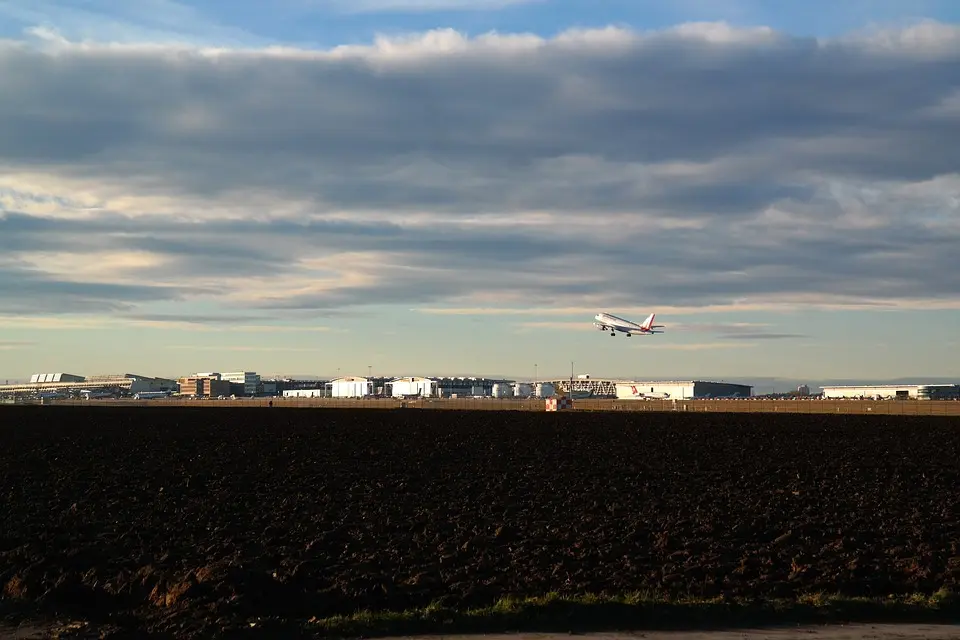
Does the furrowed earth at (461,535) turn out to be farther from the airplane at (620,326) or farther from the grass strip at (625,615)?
the airplane at (620,326)

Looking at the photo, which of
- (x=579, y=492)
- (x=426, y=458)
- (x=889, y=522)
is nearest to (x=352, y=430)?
(x=426, y=458)

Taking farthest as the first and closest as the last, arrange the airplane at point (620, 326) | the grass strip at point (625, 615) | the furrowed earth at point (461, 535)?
1. the airplane at point (620, 326)
2. the furrowed earth at point (461, 535)
3. the grass strip at point (625, 615)

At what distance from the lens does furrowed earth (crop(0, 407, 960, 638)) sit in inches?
650

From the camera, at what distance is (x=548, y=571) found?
1941 centimetres

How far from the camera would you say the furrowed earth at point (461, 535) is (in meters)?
16.5

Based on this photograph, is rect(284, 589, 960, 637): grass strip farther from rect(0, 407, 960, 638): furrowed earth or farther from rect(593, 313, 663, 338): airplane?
rect(593, 313, 663, 338): airplane

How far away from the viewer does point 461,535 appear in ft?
78.5

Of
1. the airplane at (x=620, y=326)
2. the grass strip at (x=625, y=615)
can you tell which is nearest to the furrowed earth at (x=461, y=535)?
the grass strip at (x=625, y=615)

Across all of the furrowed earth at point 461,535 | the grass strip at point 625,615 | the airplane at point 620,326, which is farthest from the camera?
the airplane at point 620,326

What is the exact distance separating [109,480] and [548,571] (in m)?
21.9

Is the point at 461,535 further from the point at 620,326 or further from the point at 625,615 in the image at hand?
the point at 620,326

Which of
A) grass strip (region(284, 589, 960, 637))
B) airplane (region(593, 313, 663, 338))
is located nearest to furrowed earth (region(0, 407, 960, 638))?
grass strip (region(284, 589, 960, 637))

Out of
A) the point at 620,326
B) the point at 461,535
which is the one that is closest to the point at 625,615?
the point at 461,535

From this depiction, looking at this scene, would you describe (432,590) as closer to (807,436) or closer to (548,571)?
(548,571)
